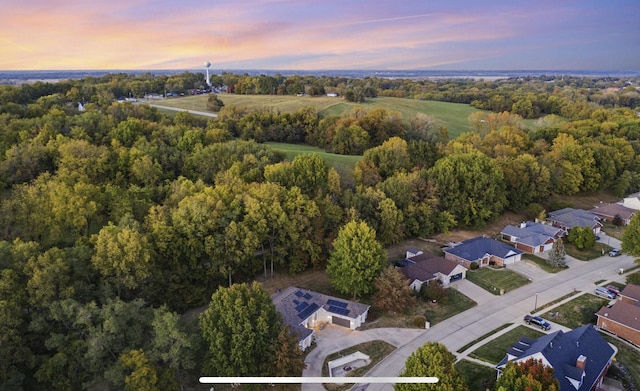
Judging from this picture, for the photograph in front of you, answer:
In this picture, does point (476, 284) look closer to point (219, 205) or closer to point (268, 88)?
point (219, 205)

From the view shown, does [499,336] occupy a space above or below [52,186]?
below

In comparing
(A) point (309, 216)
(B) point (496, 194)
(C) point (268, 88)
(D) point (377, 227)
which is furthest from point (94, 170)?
(C) point (268, 88)

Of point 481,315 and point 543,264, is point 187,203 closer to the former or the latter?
point 481,315

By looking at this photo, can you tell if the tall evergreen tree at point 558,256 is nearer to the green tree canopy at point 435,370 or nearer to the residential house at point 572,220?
the residential house at point 572,220

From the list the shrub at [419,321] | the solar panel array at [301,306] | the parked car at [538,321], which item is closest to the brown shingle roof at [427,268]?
the shrub at [419,321]

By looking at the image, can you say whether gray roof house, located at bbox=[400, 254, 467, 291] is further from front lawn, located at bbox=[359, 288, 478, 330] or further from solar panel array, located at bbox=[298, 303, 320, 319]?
solar panel array, located at bbox=[298, 303, 320, 319]

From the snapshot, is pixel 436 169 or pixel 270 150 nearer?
pixel 436 169

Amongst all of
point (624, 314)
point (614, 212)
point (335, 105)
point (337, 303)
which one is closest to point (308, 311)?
point (337, 303)
